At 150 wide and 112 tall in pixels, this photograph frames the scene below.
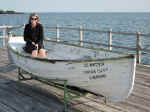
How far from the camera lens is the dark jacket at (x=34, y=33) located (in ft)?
21.4

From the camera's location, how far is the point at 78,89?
5215 mm

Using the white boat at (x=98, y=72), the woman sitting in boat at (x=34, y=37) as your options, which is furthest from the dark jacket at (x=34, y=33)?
the white boat at (x=98, y=72)

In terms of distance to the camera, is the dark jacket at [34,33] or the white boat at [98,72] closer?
the white boat at [98,72]

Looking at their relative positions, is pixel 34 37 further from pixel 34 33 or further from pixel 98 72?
pixel 98 72

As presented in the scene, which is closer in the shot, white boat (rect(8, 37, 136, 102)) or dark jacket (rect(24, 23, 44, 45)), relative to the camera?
white boat (rect(8, 37, 136, 102))

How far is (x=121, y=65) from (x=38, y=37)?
9.77ft

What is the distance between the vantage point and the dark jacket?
6.52m

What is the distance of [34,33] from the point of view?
6.55m

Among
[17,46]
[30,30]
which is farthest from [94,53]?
[17,46]

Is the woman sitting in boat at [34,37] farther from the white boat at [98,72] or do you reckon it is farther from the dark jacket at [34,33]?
the white boat at [98,72]

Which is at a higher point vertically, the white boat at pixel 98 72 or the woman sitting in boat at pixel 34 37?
the woman sitting in boat at pixel 34 37

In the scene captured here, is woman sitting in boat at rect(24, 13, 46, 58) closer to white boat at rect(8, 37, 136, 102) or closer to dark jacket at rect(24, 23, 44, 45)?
dark jacket at rect(24, 23, 44, 45)

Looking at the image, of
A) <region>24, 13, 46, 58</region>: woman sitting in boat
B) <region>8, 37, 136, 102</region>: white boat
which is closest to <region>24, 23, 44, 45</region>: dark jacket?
<region>24, 13, 46, 58</region>: woman sitting in boat

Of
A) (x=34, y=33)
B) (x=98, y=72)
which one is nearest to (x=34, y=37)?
(x=34, y=33)
